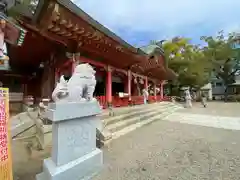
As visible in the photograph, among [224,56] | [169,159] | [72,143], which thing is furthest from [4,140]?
[224,56]

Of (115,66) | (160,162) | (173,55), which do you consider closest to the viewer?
(160,162)

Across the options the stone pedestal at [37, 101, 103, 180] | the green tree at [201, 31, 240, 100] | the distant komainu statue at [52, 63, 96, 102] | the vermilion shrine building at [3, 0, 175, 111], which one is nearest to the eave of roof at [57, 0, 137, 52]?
the vermilion shrine building at [3, 0, 175, 111]

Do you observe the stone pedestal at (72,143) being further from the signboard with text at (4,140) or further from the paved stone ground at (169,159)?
the signboard with text at (4,140)

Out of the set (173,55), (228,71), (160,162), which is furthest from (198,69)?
(160,162)

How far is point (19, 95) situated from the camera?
10.1 meters

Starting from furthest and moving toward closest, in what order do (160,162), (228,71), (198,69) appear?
(228,71) → (198,69) → (160,162)

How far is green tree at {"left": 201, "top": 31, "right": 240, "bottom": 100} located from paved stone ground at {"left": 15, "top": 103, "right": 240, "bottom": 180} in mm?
27023

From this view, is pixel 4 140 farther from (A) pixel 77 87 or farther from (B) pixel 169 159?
(B) pixel 169 159

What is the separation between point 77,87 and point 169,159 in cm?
241

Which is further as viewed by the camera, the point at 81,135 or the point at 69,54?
the point at 69,54

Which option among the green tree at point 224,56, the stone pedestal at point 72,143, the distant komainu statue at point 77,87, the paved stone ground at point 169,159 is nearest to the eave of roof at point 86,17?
the distant komainu statue at point 77,87

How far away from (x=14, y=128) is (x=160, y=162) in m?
4.15

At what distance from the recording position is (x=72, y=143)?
2740 millimetres

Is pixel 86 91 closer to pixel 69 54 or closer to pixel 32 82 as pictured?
pixel 69 54
